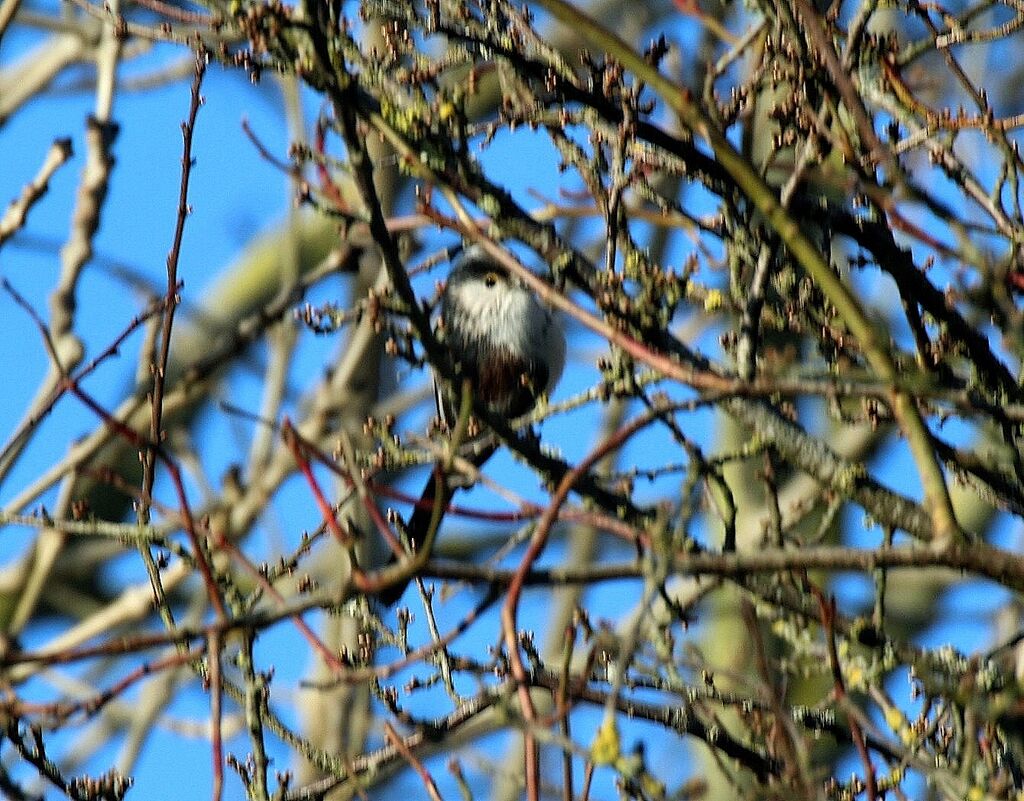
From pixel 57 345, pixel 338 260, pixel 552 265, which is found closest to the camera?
pixel 552 265

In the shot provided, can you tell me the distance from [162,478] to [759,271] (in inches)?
176

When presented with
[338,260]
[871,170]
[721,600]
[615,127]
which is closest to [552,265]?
[615,127]

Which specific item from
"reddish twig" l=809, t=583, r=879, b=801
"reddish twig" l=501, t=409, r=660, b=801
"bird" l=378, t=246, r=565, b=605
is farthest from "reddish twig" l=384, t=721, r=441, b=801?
"bird" l=378, t=246, r=565, b=605

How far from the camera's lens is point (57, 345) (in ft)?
13.6

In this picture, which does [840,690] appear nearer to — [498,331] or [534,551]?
[534,551]

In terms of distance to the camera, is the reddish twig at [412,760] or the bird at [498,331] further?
the bird at [498,331]

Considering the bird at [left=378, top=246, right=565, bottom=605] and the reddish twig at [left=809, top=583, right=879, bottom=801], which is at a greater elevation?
the bird at [left=378, top=246, right=565, bottom=605]

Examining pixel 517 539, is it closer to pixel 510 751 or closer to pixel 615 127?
pixel 615 127

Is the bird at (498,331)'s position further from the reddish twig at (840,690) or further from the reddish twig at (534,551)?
the reddish twig at (534,551)

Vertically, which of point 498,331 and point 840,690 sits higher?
point 498,331

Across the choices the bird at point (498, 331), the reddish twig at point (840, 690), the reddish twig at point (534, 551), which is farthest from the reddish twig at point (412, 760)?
the bird at point (498, 331)

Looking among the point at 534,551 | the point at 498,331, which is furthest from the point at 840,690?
the point at 498,331

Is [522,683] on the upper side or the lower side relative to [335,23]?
lower

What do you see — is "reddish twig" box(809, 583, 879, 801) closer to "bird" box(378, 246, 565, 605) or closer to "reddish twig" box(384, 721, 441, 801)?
"reddish twig" box(384, 721, 441, 801)
